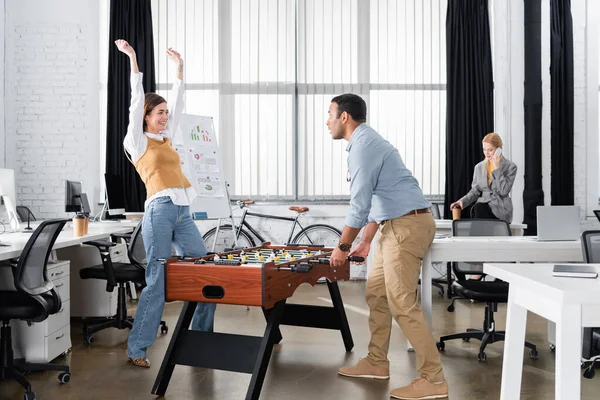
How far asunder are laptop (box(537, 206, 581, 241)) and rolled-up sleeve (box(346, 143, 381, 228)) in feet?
4.38

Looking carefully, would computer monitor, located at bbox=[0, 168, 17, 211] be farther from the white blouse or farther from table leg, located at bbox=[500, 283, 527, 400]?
table leg, located at bbox=[500, 283, 527, 400]

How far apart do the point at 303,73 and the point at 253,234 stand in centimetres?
204

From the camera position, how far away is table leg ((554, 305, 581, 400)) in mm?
1637

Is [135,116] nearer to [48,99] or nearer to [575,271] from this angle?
[575,271]

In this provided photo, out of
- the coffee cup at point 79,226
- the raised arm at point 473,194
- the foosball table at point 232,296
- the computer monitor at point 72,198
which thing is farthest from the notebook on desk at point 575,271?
the computer monitor at point 72,198

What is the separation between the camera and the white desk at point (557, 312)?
64.7 inches

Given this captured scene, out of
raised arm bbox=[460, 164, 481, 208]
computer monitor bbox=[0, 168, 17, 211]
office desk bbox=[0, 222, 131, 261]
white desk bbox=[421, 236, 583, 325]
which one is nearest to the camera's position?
office desk bbox=[0, 222, 131, 261]

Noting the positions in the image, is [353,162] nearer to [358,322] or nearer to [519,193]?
[358,322]

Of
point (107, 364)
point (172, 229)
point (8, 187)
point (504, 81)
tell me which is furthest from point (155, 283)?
point (504, 81)

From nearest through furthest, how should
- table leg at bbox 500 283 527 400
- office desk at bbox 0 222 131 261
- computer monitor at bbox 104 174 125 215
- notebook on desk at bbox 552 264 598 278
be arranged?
1. notebook on desk at bbox 552 264 598 278
2. table leg at bbox 500 283 527 400
3. office desk at bbox 0 222 131 261
4. computer monitor at bbox 104 174 125 215

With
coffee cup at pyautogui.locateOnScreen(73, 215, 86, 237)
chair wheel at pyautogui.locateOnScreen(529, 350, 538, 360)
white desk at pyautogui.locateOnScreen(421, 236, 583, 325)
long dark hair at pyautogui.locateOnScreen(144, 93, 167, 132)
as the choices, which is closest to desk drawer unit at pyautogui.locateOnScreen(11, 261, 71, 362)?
coffee cup at pyautogui.locateOnScreen(73, 215, 86, 237)

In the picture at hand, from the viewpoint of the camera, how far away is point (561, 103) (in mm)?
7184

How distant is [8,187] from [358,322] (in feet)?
8.69

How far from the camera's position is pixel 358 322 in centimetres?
470
